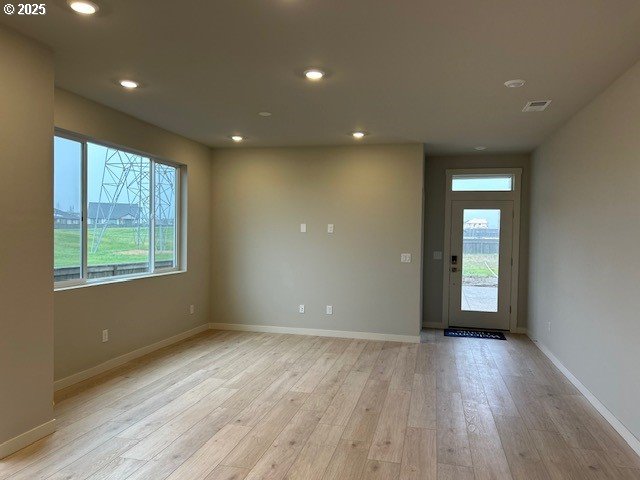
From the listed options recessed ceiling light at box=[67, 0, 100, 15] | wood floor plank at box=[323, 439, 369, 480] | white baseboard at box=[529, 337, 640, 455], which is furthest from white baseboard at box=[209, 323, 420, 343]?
recessed ceiling light at box=[67, 0, 100, 15]

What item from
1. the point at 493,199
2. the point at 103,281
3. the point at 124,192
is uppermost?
the point at 493,199

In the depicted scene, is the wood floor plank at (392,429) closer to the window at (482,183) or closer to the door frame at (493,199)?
the door frame at (493,199)

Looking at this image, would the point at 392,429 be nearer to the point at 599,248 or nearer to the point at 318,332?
the point at 599,248

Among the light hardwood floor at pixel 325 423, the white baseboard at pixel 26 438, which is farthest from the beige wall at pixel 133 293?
the white baseboard at pixel 26 438

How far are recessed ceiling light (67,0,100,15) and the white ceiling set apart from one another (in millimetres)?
57

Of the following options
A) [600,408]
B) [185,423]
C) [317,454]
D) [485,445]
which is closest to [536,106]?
[600,408]

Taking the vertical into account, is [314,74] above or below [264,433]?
above

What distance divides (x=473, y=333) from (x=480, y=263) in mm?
1026

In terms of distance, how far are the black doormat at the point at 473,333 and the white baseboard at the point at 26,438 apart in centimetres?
478

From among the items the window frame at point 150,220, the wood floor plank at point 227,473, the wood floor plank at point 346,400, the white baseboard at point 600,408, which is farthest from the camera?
the window frame at point 150,220

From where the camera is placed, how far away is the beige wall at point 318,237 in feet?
18.9

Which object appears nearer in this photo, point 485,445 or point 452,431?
point 485,445

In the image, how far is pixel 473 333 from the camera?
6.30m

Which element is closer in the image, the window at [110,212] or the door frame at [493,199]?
the window at [110,212]
